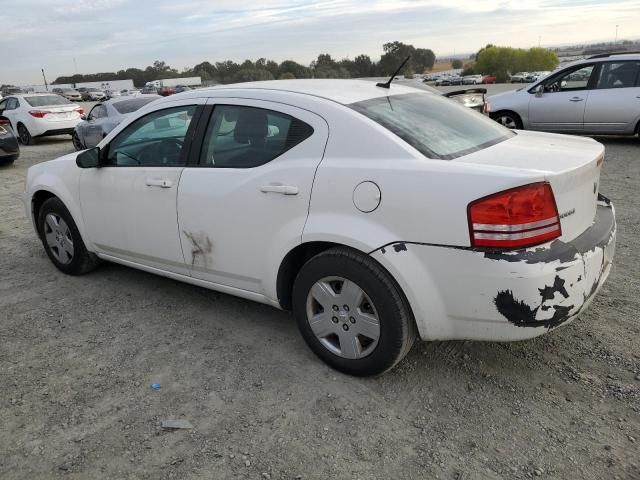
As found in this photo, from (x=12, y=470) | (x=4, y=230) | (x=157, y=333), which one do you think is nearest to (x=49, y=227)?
(x=157, y=333)

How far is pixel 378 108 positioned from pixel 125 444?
2.19m

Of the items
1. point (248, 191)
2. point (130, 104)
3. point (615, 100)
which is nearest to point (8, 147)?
point (130, 104)

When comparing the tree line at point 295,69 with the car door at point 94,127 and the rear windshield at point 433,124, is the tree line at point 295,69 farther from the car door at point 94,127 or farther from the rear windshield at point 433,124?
the rear windshield at point 433,124

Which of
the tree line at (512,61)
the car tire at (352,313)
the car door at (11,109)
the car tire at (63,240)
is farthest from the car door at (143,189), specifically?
the tree line at (512,61)

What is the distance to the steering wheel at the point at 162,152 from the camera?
3.65 meters

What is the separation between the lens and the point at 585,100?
9.85 metres

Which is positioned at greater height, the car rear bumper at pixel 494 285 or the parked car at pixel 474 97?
the parked car at pixel 474 97

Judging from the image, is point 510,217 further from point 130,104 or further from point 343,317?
point 130,104

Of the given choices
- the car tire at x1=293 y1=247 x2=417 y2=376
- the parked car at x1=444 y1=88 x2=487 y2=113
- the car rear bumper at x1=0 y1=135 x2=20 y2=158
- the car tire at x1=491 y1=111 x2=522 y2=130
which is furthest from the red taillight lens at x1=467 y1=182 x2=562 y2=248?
the car rear bumper at x1=0 y1=135 x2=20 y2=158

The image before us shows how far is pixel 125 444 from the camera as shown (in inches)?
102

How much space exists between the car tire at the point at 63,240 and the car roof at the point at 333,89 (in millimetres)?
1692

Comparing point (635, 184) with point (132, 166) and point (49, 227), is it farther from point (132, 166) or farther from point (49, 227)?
point (49, 227)

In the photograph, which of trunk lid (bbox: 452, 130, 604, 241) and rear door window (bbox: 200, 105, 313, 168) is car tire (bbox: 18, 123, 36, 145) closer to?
rear door window (bbox: 200, 105, 313, 168)

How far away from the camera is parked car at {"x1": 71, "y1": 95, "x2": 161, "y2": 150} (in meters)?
12.0
